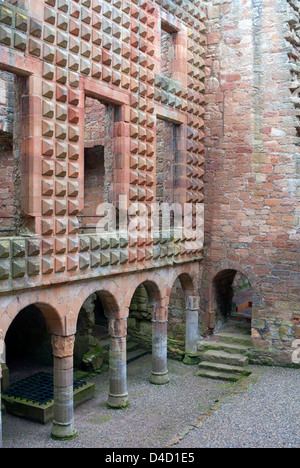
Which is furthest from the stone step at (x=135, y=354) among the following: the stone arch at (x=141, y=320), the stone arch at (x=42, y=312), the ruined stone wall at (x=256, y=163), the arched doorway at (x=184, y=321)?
the stone arch at (x=42, y=312)

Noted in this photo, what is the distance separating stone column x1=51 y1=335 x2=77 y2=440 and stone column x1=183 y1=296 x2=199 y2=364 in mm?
4795

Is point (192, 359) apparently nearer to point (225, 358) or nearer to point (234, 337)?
point (225, 358)

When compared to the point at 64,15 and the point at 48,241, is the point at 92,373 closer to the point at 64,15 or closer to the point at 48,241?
the point at 48,241

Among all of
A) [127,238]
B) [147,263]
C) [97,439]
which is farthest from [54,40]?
[97,439]

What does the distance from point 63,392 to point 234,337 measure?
18.6ft

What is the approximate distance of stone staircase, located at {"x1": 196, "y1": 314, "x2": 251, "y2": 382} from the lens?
39.2 ft

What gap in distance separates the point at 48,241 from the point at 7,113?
4226 millimetres

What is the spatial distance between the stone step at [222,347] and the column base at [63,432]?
4965mm

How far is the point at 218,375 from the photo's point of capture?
11930 mm

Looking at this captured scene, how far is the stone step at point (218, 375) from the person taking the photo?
1178 cm

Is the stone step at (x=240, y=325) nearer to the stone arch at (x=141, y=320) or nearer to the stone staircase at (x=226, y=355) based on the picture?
the stone staircase at (x=226, y=355)

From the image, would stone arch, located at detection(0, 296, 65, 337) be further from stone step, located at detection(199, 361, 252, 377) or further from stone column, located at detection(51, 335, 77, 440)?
stone step, located at detection(199, 361, 252, 377)

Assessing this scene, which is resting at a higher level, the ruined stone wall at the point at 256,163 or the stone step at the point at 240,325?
the ruined stone wall at the point at 256,163

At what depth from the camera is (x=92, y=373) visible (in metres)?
12.4
